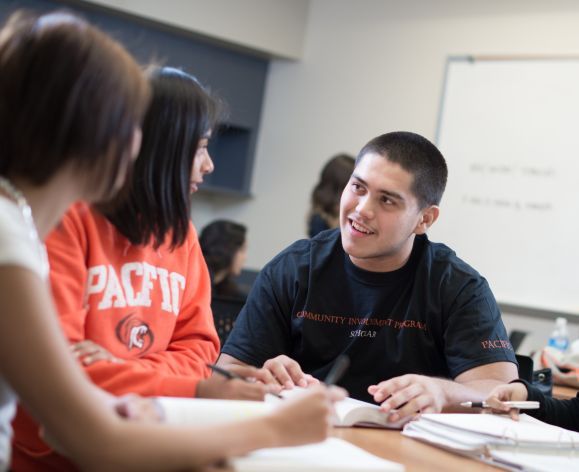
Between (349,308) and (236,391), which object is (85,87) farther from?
(349,308)

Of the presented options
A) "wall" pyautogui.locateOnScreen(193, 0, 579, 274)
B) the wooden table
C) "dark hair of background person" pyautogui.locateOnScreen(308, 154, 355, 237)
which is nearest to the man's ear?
the wooden table

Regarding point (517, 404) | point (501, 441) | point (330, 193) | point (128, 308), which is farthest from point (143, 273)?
point (330, 193)

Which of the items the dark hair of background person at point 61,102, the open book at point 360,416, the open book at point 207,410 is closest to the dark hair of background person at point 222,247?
the open book at point 360,416

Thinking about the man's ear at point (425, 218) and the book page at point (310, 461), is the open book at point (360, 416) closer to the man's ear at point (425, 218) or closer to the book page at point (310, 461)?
the book page at point (310, 461)

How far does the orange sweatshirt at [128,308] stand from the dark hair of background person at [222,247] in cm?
234

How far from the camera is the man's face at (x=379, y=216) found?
2.25m

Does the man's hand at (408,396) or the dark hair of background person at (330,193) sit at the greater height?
the dark hair of background person at (330,193)

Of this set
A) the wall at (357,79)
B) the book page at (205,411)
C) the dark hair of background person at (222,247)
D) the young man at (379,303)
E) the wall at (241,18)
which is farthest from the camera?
the wall at (241,18)

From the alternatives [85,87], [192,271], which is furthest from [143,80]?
[192,271]

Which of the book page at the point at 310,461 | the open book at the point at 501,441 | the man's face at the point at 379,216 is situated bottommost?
the open book at the point at 501,441

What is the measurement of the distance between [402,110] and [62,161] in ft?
13.4

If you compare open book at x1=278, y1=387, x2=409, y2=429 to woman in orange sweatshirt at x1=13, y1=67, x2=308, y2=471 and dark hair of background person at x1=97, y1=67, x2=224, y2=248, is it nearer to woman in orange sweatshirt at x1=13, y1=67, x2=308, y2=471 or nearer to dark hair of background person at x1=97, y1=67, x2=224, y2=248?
woman in orange sweatshirt at x1=13, y1=67, x2=308, y2=471

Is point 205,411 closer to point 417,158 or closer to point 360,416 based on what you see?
point 360,416

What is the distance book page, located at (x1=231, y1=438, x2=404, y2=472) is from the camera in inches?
43.3
